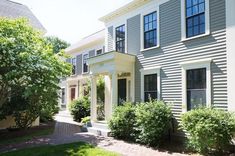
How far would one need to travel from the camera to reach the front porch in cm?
1215

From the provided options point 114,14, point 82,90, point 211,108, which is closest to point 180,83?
point 211,108

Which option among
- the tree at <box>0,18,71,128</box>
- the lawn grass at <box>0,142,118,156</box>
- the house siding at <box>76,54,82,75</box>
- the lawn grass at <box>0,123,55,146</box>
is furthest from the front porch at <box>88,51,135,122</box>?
the house siding at <box>76,54,82,75</box>

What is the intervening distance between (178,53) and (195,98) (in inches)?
83.4

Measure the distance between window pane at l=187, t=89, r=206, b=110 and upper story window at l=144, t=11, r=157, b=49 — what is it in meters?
3.27

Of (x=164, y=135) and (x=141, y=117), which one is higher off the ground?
(x=141, y=117)

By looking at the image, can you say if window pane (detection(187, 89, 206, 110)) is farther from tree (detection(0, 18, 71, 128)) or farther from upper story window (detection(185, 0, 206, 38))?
tree (detection(0, 18, 71, 128))

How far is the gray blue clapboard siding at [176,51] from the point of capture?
8523mm

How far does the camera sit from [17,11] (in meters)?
18.7

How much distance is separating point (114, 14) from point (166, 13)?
3.97 metres

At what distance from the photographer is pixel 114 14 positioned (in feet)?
45.4

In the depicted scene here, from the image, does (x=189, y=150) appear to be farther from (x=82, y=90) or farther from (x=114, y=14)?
(x=82, y=90)

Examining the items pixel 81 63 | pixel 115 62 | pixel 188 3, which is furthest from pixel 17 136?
pixel 81 63

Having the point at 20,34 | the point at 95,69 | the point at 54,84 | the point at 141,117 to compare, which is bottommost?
the point at 141,117

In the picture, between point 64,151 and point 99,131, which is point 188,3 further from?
point 64,151
